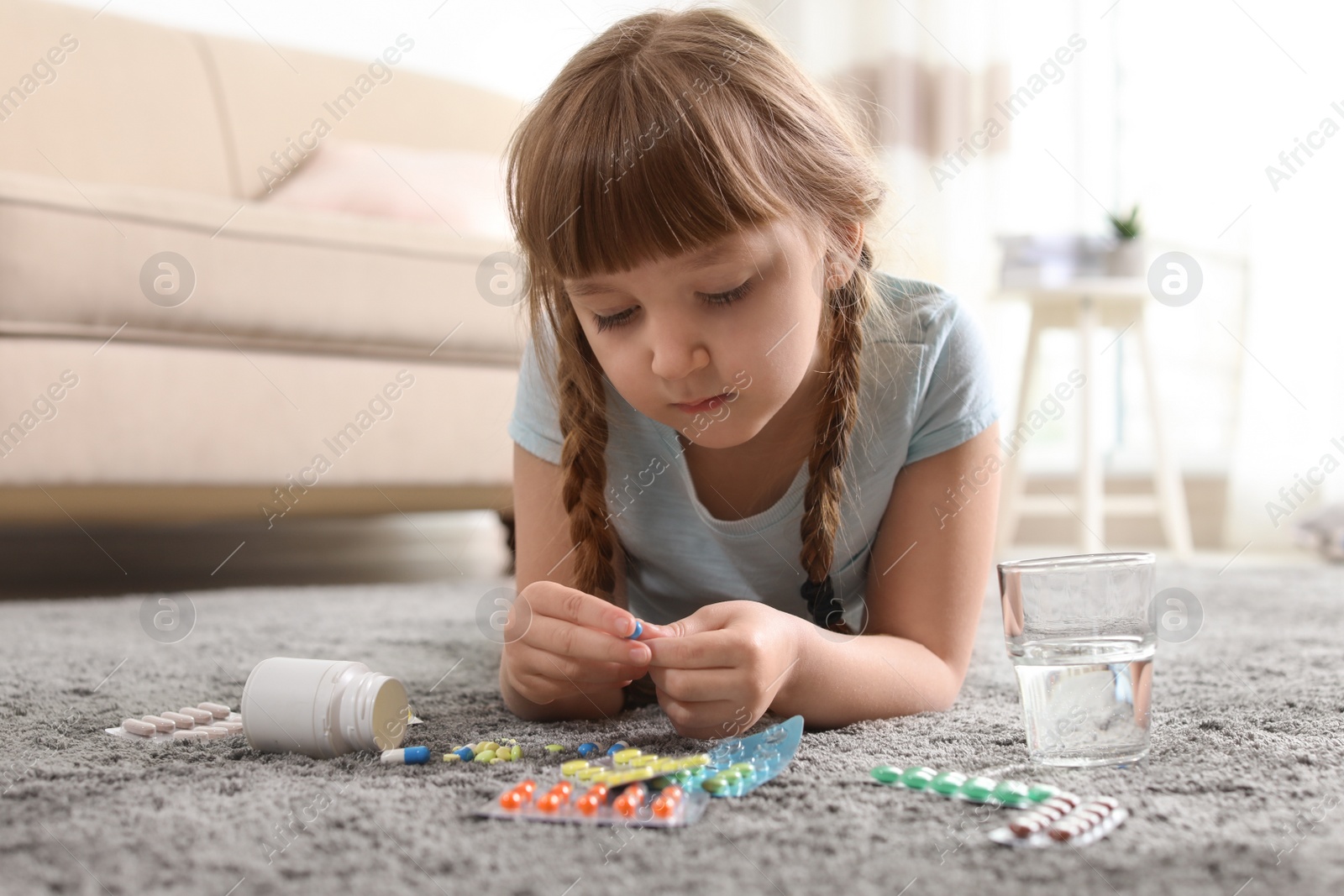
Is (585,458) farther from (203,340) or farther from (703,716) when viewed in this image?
(203,340)

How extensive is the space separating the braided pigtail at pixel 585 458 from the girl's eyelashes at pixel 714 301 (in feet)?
0.36

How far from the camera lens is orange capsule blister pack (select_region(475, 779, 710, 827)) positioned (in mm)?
529

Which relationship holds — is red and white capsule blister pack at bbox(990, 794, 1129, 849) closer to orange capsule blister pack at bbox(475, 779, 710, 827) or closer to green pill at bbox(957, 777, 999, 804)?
green pill at bbox(957, 777, 999, 804)

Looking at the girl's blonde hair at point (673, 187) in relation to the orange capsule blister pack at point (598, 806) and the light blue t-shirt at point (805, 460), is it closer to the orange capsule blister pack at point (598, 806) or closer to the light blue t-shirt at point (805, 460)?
the light blue t-shirt at point (805, 460)

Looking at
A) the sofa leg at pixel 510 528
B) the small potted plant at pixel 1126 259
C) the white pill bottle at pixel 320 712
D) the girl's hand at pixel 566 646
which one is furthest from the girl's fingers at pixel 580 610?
the small potted plant at pixel 1126 259

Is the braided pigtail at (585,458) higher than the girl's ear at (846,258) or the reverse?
the reverse

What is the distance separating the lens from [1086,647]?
63cm

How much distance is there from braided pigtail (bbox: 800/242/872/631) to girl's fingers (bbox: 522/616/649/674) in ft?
0.64

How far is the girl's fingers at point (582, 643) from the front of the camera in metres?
0.66

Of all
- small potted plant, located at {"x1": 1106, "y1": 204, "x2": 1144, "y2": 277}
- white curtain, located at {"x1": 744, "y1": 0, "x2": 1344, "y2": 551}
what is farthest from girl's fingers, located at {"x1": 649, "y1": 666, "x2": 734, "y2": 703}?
small potted plant, located at {"x1": 1106, "y1": 204, "x2": 1144, "y2": 277}

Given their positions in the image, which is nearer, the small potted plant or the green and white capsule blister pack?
the green and white capsule blister pack

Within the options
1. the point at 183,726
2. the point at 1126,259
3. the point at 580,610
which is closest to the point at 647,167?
the point at 580,610

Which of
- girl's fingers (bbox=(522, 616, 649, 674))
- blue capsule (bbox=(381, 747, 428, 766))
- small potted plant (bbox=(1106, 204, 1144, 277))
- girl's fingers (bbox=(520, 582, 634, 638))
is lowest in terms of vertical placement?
Result: blue capsule (bbox=(381, 747, 428, 766))

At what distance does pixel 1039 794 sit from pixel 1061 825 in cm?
5
